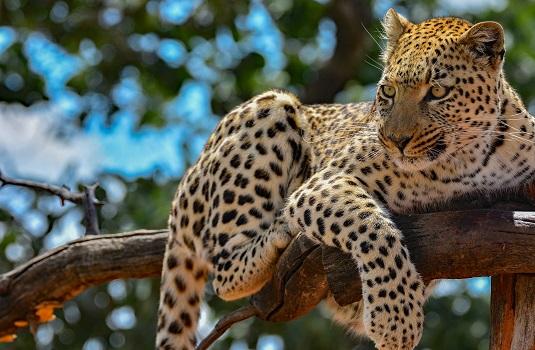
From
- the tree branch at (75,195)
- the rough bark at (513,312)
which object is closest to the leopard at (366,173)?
the rough bark at (513,312)

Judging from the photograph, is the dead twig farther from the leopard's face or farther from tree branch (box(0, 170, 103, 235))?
tree branch (box(0, 170, 103, 235))

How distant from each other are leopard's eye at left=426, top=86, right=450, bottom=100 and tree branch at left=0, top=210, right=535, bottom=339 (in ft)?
2.15

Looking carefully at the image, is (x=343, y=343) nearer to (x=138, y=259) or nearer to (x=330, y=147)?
(x=138, y=259)

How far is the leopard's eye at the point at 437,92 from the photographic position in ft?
23.6

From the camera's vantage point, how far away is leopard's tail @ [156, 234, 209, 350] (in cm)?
867

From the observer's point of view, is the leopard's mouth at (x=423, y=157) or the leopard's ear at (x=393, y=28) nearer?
the leopard's mouth at (x=423, y=157)

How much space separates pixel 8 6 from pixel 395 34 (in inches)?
359

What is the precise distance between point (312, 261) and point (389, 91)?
1.01 m

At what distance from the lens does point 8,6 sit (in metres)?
16.0

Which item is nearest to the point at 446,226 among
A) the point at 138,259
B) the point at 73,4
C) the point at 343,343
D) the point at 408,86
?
the point at 408,86

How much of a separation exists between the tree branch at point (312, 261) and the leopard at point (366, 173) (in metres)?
0.11

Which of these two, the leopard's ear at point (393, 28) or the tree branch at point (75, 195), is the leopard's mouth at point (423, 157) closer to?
the leopard's ear at point (393, 28)

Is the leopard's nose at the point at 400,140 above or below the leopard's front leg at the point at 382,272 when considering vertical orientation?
above

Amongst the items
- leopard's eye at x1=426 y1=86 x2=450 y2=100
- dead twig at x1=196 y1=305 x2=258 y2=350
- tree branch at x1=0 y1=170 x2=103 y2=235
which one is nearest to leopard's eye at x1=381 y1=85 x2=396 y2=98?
leopard's eye at x1=426 y1=86 x2=450 y2=100
